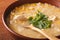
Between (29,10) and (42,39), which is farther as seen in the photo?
(29,10)

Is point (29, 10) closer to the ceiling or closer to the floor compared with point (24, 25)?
closer to the ceiling

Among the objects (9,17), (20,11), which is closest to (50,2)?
(20,11)

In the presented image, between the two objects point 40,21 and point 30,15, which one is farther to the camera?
point 30,15

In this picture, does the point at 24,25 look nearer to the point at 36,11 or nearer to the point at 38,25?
the point at 38,25
